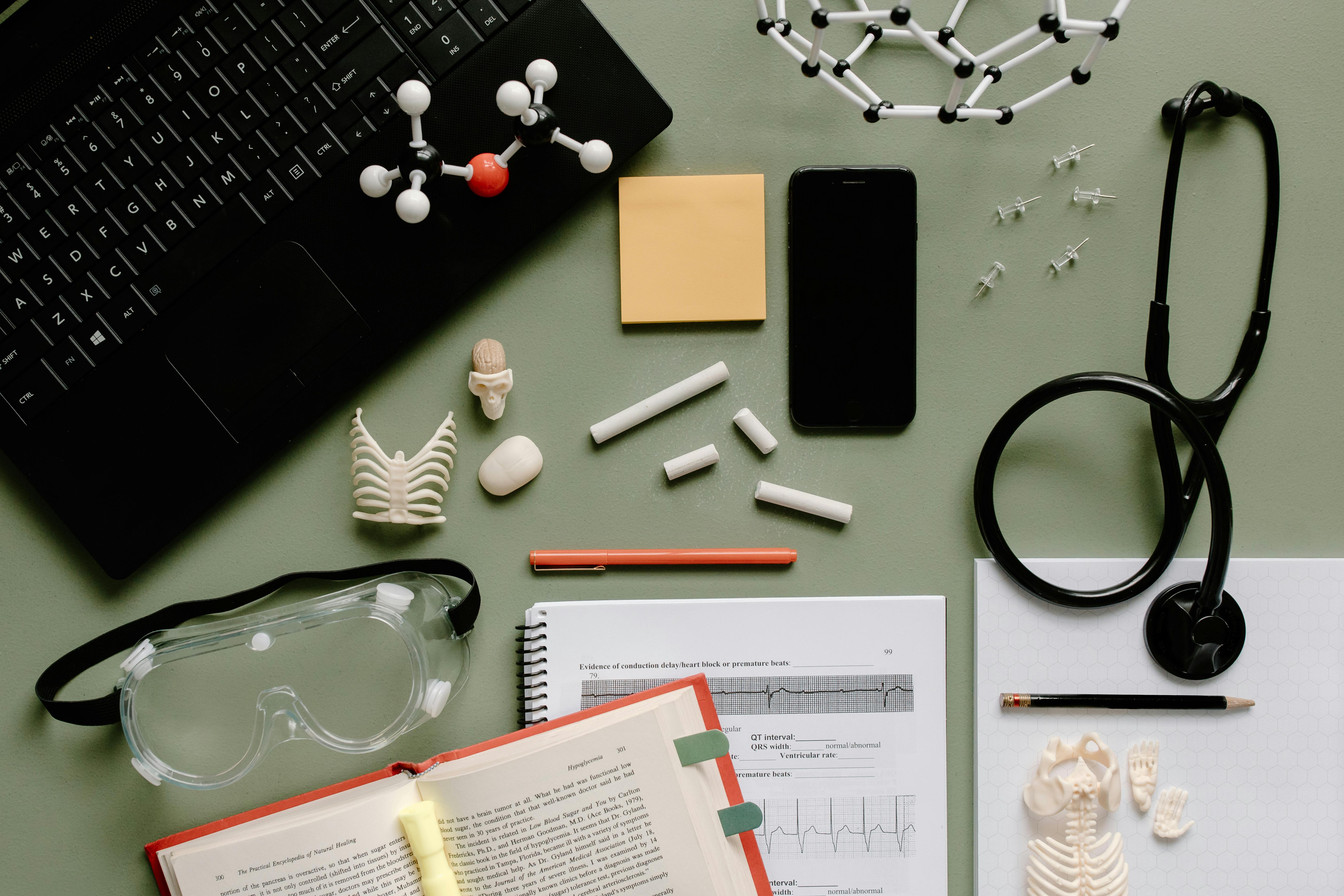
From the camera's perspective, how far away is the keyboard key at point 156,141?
628 millimetres

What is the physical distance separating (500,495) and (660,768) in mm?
255

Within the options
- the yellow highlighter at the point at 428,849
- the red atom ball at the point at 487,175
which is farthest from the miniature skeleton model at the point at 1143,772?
the red atom ball at the point at 487,175

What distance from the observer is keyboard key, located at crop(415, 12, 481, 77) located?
0.63 metres

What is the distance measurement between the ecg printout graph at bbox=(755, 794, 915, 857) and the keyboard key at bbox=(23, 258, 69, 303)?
27.1 inches

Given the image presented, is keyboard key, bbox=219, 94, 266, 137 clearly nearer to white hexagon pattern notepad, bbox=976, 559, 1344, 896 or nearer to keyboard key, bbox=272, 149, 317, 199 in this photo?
Answer: keyboard key, bbox=272, 149, 317, 199

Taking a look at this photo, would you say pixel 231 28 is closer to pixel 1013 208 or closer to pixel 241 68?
pixel 241 68

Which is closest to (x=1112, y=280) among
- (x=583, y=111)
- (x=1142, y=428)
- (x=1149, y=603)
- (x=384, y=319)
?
(x=1142, y=428)

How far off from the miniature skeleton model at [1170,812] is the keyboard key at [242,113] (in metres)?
0.91

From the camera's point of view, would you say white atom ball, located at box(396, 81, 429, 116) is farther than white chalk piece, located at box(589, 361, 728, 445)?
No

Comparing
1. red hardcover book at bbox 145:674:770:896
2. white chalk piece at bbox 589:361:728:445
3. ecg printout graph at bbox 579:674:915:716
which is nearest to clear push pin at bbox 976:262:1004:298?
white chalk piece at bbox 589:361:728:445

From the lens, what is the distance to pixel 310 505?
0.69 metres

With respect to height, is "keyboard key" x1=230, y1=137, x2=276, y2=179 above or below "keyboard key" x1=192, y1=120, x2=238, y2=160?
below

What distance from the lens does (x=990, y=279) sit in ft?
2.27

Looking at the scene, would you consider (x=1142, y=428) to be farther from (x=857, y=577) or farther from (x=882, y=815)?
(x=882, y=815)
